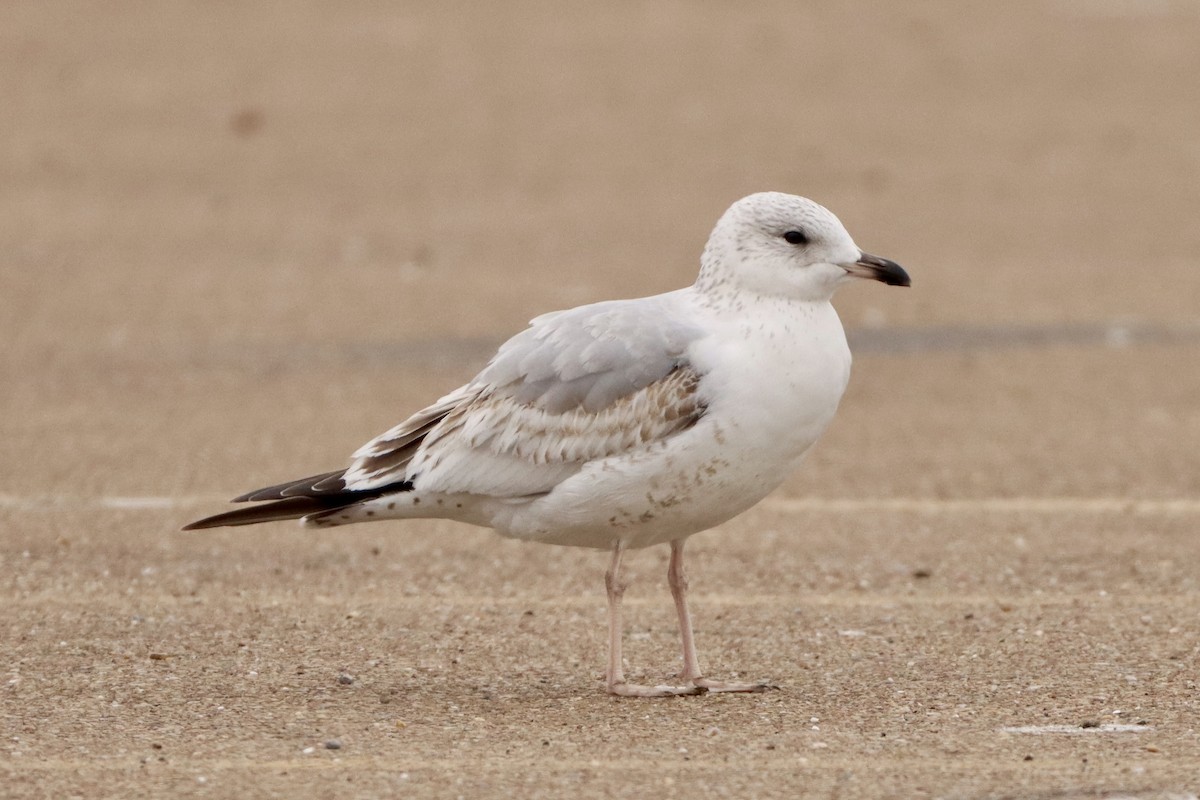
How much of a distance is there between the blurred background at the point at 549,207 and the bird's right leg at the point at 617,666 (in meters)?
3.35

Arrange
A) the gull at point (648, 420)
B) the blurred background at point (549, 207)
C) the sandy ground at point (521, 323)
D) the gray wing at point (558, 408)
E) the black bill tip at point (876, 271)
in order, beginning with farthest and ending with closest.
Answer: the blurred background at point (549, 207) < the black bill tip at point (876, 271) < the gray wing at point (558, 408) < the gull at point (648, 420) < the sandy ground at point (521, 323)

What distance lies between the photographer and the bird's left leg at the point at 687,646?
6.09 meters

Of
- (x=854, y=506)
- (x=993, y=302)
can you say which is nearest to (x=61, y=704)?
(x=854, y=506)

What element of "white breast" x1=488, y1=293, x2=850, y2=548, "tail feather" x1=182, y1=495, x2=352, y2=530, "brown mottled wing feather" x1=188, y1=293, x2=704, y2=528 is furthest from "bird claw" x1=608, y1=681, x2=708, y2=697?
"tail feather" x1=182, y1=495, x2=352, y2=530

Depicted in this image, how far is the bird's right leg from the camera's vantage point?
6.04 meters

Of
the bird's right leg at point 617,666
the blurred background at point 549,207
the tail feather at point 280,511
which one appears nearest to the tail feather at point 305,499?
the tail feather at point 280,511

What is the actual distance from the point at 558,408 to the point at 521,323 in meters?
6.81

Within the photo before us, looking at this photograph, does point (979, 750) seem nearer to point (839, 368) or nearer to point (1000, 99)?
point (839, 368)

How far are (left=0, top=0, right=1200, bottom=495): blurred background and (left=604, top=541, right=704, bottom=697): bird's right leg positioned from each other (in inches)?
132

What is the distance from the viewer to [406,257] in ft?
48.3

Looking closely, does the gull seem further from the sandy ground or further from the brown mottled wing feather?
the sandy ground

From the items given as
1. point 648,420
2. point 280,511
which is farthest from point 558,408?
point 280,511

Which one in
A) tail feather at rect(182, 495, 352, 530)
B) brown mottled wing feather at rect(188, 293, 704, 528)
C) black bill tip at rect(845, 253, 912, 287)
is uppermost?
black bill tip at rect(845, 253, 912, 287)

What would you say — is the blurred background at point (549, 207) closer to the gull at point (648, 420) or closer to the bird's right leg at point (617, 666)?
the gull at point (648, 420)
